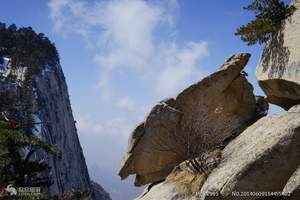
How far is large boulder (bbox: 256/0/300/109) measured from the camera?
52.7 ft

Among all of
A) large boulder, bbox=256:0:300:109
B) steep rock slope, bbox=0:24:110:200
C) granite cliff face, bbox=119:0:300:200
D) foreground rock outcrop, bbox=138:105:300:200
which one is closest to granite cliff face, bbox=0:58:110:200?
steep rock slope, bbox=0:24:110:200

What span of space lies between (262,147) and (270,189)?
134cm

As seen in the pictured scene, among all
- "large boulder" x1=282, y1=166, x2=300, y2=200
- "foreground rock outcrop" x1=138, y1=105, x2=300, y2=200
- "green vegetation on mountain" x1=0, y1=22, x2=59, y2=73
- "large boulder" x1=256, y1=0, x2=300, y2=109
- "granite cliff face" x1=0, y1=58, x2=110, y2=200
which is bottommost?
"large boulder" x1=282, y1=166, x2=300, y2=200

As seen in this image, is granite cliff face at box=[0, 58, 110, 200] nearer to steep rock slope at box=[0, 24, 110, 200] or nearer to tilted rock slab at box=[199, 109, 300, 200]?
steep rock slope at box=[0, 24, 110, 200]

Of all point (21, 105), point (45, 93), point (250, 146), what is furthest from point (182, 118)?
point (45, 93)

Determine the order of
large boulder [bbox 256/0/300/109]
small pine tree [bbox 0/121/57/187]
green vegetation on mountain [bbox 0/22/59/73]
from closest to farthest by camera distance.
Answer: small pine tree [bbox 0/121/57/187]
large boulder [bbox 256/0/300/109]
green vegetation on mountain [bbox 0/22/59/73]

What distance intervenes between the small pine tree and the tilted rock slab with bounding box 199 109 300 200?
703cm

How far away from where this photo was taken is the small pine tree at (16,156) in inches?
623

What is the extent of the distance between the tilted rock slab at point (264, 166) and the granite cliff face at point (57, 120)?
72104 mm

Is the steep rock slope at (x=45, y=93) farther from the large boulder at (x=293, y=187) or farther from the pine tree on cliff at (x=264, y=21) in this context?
the large boulder at (x=293, y=187)

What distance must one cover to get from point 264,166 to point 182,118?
7084 millimetres

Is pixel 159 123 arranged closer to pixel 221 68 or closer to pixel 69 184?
pixel 221 68

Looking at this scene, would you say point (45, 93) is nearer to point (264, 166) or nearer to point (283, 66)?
point (283, 66)

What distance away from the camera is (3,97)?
6631 cm
